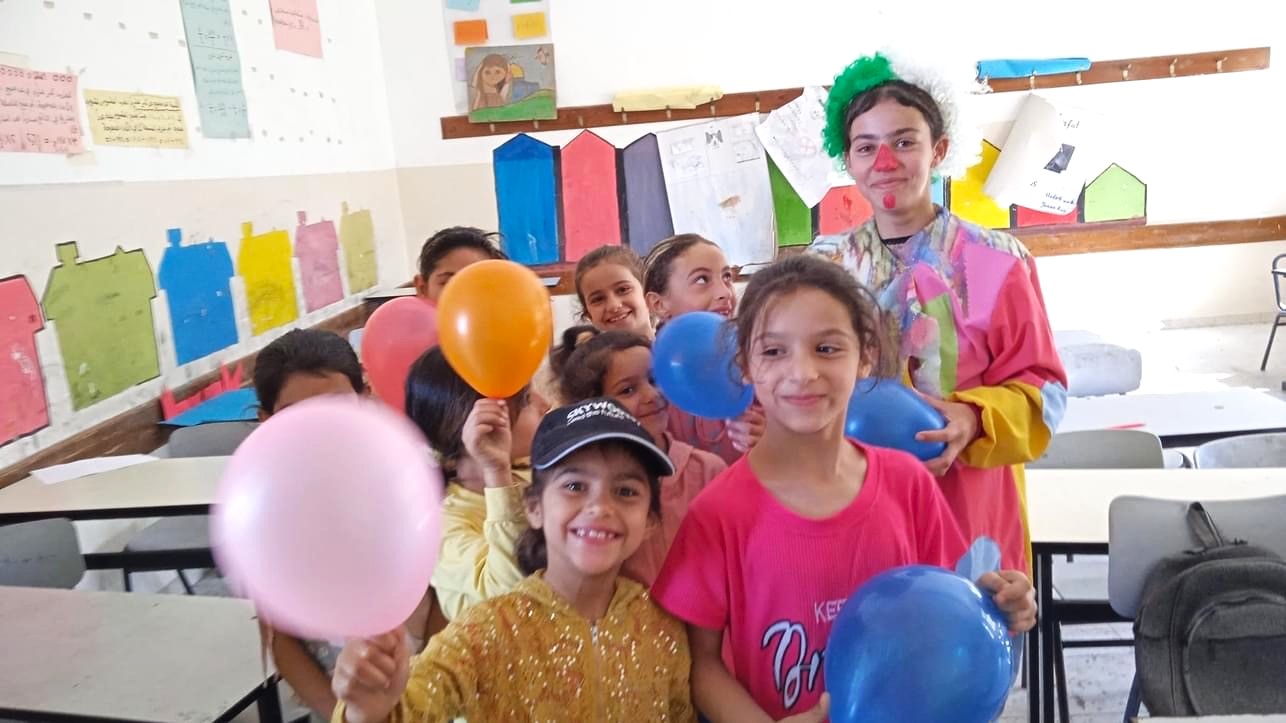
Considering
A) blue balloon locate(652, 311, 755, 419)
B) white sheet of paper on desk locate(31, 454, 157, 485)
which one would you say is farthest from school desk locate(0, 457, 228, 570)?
blue balloon locate(652, 311, 755, 419)

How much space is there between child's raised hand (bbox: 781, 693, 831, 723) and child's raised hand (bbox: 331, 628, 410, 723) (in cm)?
46

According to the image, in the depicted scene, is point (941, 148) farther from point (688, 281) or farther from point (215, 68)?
point (215, 68)

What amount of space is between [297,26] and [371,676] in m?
3.62

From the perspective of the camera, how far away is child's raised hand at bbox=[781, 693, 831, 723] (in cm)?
97

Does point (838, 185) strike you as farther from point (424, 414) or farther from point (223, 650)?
point (223, 650)

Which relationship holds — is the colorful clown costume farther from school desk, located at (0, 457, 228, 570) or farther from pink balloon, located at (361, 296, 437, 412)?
school desk, located at (0, 457, 228, 570)

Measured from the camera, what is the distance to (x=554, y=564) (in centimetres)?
110

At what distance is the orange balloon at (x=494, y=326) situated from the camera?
132 centimetres

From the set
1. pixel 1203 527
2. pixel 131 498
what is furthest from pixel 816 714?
pixel 131 498

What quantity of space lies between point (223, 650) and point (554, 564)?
2.32 ft

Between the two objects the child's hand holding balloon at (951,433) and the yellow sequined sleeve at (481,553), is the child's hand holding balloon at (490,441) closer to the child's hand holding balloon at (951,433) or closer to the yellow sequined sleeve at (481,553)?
the yellow sequined sleeve at (481,553)

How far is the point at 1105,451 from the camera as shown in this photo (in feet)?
7.54

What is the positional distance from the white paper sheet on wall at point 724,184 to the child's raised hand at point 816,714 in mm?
3720

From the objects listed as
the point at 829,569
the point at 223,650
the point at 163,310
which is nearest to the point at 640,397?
the point at 829,569
